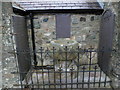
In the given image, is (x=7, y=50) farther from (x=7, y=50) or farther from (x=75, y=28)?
(x=75, y=28)

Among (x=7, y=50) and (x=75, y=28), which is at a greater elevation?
(x=75, y=28)

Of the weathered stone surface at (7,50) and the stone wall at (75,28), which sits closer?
the weathered stone surface at (7,50)

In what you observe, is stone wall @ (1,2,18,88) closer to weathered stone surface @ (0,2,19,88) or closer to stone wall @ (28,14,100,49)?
weathered stone surface @ (0,2,19,88)

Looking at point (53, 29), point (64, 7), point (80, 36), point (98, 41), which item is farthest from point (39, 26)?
point (98, 41)

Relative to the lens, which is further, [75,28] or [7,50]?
[75,28]

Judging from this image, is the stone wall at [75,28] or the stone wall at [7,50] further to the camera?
the stone wall at [75,28]

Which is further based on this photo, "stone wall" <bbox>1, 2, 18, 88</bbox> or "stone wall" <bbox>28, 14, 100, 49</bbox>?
"stone wall" <bbox>28, 14, 100, 49</bbox>

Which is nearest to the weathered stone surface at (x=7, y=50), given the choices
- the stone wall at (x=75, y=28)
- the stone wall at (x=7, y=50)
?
the stone wall at (x=7, y=50)

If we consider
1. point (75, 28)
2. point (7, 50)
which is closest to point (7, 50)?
point (7, 50)

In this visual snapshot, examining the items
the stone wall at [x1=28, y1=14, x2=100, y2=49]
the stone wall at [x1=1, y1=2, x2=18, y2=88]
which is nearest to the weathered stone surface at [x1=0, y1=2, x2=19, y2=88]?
the stone wall at [x1=1, y1=2, x2=18, y2=88]

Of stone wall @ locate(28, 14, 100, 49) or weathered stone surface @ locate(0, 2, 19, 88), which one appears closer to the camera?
weathered stone surface @ locate(0, 2, 19, 88)

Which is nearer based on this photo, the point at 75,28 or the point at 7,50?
the point at 7,50

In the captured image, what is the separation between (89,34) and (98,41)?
0.49m

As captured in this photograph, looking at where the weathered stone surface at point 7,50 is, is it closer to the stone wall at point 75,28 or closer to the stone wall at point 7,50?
the stone wall at point 7,50
